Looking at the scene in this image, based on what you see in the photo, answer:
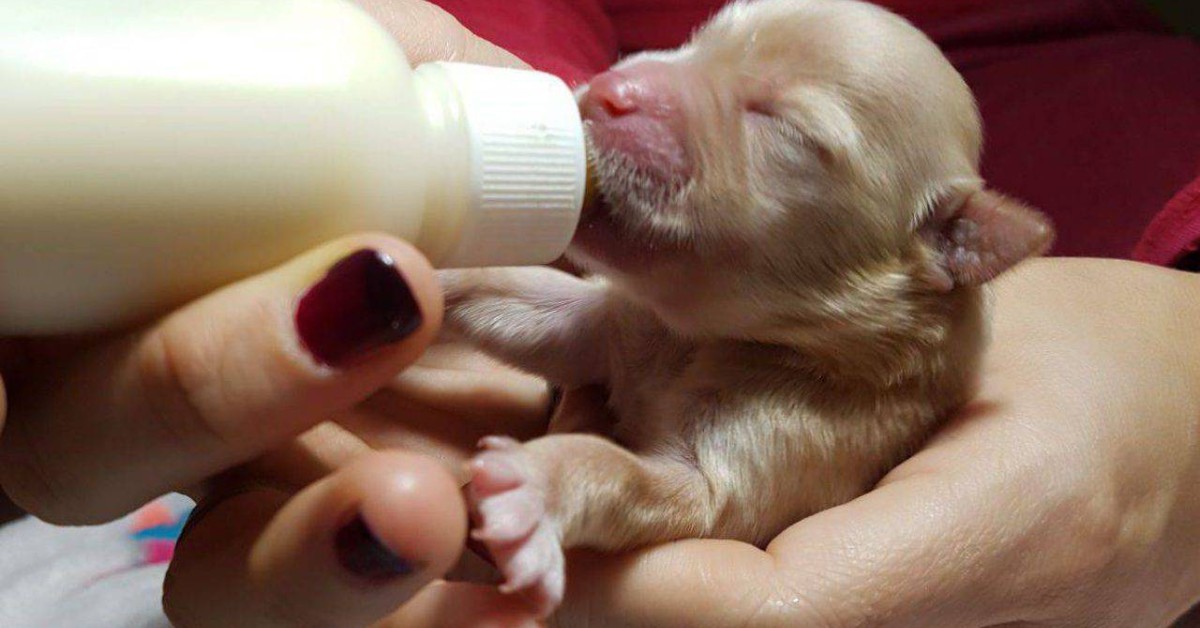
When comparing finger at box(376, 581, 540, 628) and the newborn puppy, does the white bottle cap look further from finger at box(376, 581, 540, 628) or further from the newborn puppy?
finger at box(376, 581, 540, 628)

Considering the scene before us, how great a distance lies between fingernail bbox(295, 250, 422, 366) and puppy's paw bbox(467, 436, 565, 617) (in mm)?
261

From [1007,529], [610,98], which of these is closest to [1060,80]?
[1007,529]

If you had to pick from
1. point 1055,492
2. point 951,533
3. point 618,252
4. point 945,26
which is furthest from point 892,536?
point 945,26

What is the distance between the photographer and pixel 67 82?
77 centimetres

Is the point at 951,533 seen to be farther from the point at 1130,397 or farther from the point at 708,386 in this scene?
the point at 1130,397

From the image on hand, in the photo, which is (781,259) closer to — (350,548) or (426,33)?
(350,548)

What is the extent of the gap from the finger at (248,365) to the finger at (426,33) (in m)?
1.14

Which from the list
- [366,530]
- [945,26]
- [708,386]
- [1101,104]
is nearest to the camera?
[366,530]

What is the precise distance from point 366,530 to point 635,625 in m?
0.44

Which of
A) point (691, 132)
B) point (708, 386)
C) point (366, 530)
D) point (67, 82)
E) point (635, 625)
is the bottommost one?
point (635, 625)

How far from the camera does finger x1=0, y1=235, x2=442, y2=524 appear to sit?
A: 87cm

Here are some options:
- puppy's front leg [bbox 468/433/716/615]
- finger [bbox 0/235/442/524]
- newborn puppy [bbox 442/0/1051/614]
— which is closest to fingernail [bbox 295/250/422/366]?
finger [bbox 0/235/442/524]

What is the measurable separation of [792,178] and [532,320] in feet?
1.60

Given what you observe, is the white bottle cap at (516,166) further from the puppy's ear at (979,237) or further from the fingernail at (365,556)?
the puppy's ear at (979,237)
